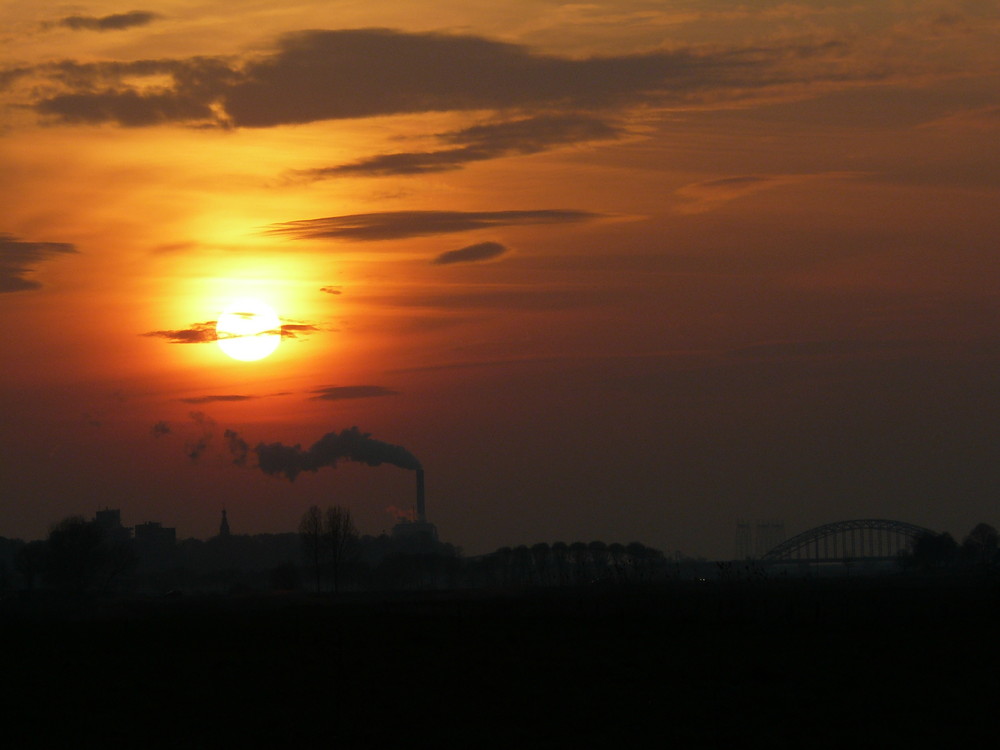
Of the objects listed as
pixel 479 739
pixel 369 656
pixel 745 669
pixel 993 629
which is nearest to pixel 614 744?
pixel 479 739

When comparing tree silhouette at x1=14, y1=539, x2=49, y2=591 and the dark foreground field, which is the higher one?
tree silhouette at x1=14, y1=539, x2=49, y2=591

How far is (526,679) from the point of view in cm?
3316

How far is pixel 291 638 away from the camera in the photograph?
4269 cm

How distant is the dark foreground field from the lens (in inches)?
1078

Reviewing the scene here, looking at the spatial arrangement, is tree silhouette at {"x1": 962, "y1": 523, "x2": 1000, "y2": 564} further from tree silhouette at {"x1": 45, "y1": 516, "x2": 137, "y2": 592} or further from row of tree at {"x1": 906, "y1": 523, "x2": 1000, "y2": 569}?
tree silhouette at {"x1": 45, "y1": 516, "x2": 137, "y2": 592}

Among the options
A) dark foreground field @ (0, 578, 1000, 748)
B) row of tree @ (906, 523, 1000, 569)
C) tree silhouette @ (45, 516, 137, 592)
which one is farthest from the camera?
row of tree @ (906, 523, 1000, 569)

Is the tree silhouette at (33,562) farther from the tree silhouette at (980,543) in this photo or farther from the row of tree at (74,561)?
the tree silhouette at (980,543)

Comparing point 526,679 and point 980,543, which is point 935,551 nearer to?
point 980,543

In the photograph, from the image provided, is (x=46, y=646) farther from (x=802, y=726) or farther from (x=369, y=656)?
(x=802, y=726)

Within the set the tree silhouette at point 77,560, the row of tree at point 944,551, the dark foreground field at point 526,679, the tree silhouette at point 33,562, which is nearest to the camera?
the dark foreground field at point 526,679

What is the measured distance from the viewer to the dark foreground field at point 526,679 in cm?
2738

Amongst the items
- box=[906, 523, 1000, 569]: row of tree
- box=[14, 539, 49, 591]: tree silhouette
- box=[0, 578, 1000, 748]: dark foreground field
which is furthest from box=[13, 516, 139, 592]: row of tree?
box=[906, 523, 1000, 569]: row of tree

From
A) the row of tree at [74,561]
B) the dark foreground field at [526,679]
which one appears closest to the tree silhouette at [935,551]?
the row of tree at [74,561]

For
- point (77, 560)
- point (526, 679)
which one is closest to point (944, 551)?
point (77, 560)
